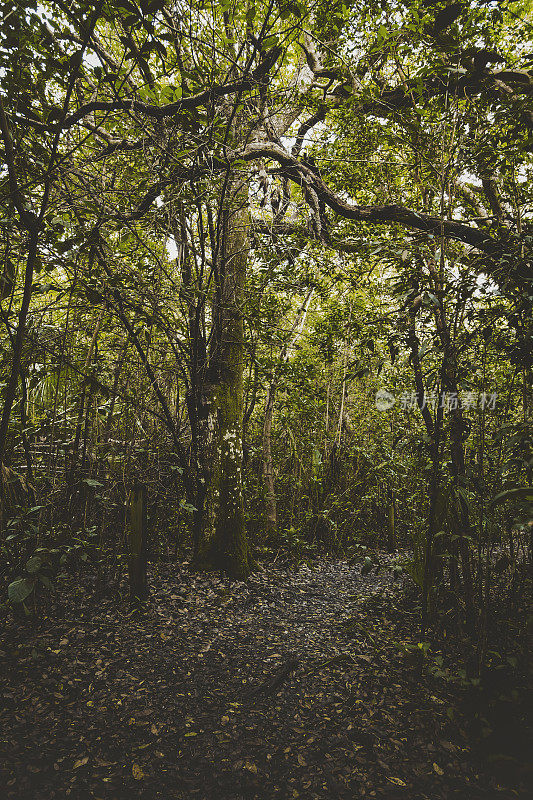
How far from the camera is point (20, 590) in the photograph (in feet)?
5.94

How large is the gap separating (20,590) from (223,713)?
1.43 m

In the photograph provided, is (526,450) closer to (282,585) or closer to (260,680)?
(260,680)

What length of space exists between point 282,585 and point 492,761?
2717 mm

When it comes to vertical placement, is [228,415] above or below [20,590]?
above

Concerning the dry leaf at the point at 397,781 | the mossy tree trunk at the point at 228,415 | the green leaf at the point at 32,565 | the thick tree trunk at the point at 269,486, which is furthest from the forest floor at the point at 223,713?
the thick tree trunk at the point at 269,486

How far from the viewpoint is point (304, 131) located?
5688mm

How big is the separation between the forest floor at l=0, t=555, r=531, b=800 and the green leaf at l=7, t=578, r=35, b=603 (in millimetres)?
838

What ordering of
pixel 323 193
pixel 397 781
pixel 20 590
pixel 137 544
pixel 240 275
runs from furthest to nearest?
pixel 240 275, pixel 323 193, pixel 137 544, pixel 397 781, pixel 20 590

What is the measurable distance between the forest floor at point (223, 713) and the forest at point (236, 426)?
0.01 m

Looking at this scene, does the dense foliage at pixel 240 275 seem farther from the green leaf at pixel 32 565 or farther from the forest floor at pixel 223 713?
Answer: the forest floor at pixel 223 713

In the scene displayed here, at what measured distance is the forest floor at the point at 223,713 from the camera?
75.5 inches

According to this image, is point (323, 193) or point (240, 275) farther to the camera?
point (240, 275)

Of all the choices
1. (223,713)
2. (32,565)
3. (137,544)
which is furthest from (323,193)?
(223,713)

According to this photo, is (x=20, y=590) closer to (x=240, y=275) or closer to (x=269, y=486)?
(x=240, y=275)
